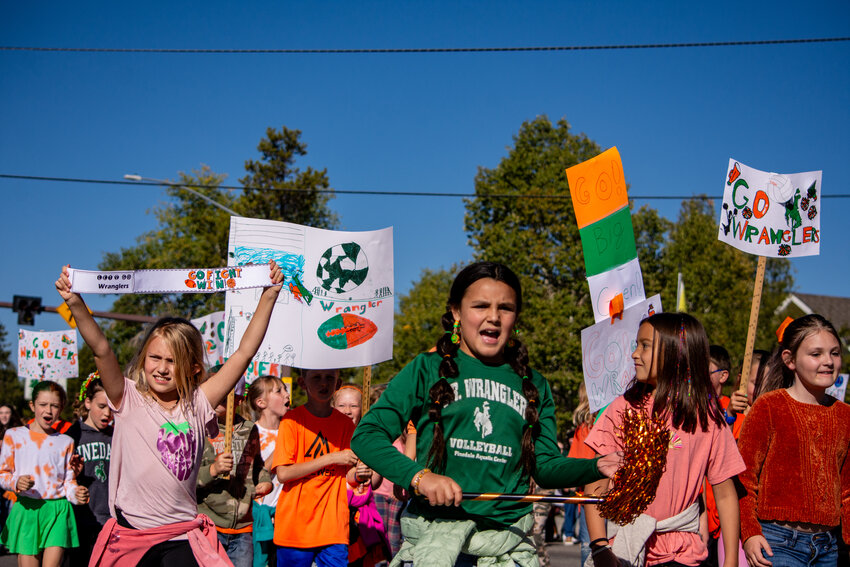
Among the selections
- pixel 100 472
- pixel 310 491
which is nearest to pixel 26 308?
pixel 100 472

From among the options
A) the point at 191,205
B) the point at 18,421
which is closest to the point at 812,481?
the point at 18,421

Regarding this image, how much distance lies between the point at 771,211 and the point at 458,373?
4.27 meters

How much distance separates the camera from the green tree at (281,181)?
40.4 metres

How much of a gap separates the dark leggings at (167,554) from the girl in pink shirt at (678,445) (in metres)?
1.83

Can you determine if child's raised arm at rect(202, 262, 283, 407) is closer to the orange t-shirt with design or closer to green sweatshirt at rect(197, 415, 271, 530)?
the orange t-shirt with design

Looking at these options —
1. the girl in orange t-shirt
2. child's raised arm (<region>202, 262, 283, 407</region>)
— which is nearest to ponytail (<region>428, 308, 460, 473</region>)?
child's raised arm (<region>202, 262, 283, 407</region>)

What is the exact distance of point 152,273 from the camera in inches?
177

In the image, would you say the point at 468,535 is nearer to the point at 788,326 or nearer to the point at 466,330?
the point at 466,330

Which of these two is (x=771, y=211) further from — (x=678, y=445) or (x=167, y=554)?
(x=167, y=554)

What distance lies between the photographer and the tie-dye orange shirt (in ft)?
23.8

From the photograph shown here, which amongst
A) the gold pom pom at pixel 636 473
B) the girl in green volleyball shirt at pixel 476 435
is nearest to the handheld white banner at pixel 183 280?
the girl in green volleyball shirt at pixel 476 435

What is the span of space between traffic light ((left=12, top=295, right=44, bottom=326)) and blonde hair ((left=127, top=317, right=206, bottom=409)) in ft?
80.1

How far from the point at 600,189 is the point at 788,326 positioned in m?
2.12

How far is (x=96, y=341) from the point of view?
394 cm
